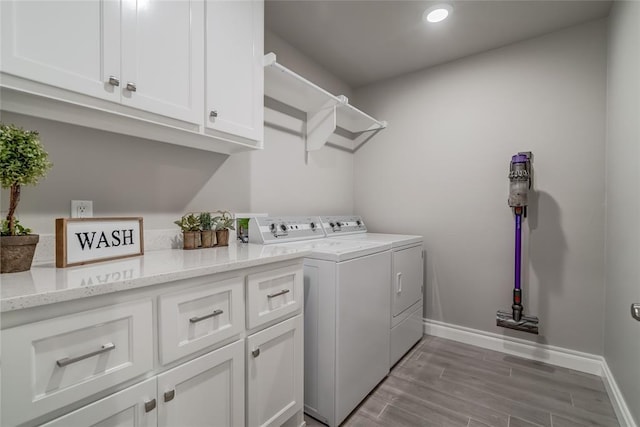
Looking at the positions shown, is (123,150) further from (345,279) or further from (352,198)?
(352,198)

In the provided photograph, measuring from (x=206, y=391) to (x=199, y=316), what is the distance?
0.27 meters

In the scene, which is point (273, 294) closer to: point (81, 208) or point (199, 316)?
point (199, 316)

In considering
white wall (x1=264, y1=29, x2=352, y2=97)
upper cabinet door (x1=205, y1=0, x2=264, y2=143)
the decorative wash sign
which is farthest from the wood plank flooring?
white wall (x1=264, y1=29, x2=352, y2=97)

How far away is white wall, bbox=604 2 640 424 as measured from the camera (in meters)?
1.43

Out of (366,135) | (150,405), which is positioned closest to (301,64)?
(366,135)

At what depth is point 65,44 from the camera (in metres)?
0.95

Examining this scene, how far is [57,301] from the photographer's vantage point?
68 centimetres

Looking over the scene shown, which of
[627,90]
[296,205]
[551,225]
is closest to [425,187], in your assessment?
[551,225]

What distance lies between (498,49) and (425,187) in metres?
1.22

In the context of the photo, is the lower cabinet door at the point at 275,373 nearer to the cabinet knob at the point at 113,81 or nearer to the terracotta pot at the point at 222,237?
the terracotta pot at the point at 222,237

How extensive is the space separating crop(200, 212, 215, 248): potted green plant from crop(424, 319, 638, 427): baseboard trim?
6.84 ft

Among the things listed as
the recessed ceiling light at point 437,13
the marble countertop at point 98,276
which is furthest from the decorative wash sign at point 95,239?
the recessed ceiling light at point 437,13

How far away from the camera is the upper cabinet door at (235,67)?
1382mm

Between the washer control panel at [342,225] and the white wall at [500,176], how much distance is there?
0.23m
